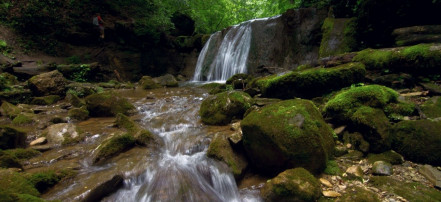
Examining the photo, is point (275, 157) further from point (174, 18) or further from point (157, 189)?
point (174, 18)

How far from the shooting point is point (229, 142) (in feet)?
13.1

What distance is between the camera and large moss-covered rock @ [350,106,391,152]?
11.0 feet

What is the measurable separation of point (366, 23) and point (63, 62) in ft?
55.1

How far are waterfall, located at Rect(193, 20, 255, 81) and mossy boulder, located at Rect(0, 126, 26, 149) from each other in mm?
10162

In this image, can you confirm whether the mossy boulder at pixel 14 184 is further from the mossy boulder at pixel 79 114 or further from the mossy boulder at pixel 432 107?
the mossy boulder at pixel 432 107

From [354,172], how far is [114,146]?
4101mm

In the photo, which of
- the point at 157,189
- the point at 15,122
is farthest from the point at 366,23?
the point at 15,122

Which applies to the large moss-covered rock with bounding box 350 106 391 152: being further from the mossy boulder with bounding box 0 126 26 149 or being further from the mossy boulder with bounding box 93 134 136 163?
the mossy boulder with bounding box 0 126 26 149

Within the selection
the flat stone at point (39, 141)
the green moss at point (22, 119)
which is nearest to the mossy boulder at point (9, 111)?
the green moss at point (22, 119)

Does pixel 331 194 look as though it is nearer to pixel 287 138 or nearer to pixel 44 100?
pixel 287 138

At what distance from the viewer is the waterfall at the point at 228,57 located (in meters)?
13.1

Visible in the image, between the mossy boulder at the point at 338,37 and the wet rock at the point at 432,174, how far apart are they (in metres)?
5.57

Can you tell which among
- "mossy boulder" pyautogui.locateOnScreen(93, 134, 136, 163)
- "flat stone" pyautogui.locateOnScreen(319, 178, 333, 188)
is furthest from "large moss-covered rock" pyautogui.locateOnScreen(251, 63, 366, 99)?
"mossy boulder" pyautogui.locateOnScreen(93, 134, 136, 163)

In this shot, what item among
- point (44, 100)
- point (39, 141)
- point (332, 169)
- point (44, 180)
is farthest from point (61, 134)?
point (332, 169)
